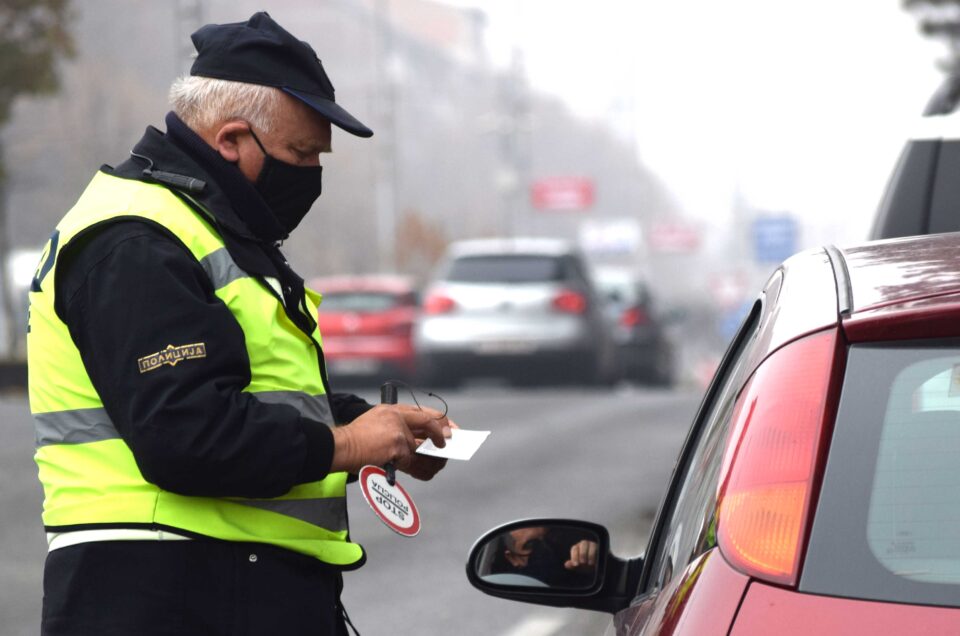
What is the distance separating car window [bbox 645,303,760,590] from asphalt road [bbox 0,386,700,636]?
4.33 meters

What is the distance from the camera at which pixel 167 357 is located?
2617 millimetres

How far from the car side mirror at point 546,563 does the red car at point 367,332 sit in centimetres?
2068

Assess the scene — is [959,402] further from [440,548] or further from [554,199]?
[554,199]

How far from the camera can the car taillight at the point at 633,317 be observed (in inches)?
1057

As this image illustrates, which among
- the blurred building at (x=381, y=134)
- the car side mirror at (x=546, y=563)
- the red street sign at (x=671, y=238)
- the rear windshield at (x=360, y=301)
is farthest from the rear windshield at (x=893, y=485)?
the red street sign at (x=671, y=238)

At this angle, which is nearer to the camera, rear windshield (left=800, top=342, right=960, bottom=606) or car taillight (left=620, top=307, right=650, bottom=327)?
rear windshield (left=800, top=342, right=960, bottom=606)

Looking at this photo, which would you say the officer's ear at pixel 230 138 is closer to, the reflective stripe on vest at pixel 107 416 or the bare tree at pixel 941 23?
the reflective stripe on vest at pixel 107 416

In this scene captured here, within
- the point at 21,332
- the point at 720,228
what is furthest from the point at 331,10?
the point at 21,332

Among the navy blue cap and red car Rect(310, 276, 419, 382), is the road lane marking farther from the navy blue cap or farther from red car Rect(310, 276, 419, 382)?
red car Rect(310, 276, 419, 382)

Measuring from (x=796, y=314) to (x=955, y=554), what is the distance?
0.43m

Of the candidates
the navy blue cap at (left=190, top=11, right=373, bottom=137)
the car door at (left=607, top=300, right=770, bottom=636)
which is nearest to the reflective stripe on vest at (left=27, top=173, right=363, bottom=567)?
the navy blue cap at (left=190, top=11, right=373, bottom=137)

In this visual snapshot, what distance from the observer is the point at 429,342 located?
2075 cm

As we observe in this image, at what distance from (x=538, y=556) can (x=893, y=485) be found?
3.59 feet

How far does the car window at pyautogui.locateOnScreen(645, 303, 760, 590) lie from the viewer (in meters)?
2.15
